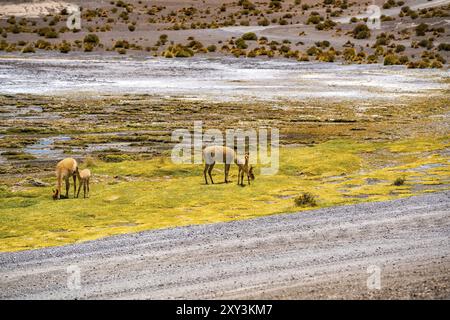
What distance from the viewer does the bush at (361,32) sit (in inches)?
2867

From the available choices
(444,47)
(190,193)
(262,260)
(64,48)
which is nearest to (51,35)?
(64,48)

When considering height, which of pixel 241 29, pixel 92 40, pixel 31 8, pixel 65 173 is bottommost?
pixel 92 40

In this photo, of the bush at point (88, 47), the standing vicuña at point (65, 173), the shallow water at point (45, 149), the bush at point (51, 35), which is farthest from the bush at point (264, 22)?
the standing vicuña at point (65, 173)

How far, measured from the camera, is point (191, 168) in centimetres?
2278

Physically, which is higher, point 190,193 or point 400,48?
point 190,193

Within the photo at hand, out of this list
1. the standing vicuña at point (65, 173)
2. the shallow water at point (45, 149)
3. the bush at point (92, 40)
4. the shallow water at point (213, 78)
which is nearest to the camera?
the standing vicuña at point (65, 173)

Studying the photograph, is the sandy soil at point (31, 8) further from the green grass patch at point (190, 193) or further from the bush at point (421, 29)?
the green grass patch at point (190, 193)

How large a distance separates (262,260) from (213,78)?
35.6 metres

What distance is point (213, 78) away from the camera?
156ft

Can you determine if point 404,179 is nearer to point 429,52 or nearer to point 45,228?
point 45,228

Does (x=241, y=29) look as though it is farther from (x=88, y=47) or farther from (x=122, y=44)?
(x=88, y=47)

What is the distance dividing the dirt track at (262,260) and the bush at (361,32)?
192 ft

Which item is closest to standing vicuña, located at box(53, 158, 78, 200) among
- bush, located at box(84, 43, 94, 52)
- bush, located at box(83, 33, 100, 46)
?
bush, located at box(84, 43, 94, 52)

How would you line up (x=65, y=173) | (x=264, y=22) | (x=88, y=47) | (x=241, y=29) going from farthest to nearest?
(x=264, y=22) → (x=241, y=29) → (x=88, y=47) → (x=65, y=173)
